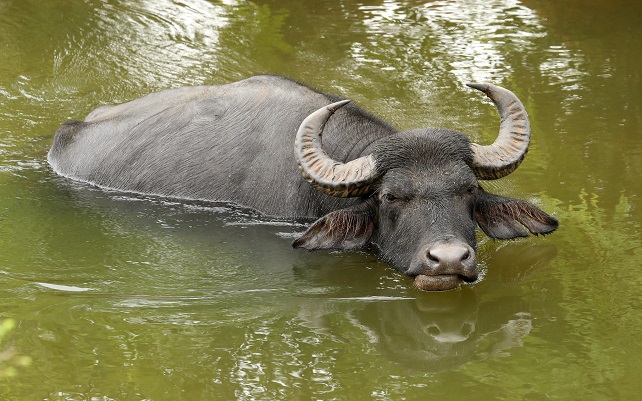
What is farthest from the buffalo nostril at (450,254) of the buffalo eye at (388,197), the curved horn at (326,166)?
the curved horn at (326,166)

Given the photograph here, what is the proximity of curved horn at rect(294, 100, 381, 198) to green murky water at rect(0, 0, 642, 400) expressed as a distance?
0.59 m

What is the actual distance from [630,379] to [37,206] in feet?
17.2

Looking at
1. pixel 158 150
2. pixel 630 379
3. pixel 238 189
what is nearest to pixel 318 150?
pixel 238 189

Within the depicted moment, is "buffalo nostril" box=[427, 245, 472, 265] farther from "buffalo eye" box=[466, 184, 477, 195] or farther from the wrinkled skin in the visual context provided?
"buffalo eye" box=[466, 184, 477, 195]

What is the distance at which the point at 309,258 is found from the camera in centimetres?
755

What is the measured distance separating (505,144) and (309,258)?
1.66 metres

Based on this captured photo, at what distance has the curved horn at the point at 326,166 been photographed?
720cm

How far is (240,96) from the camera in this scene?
895 centimetres

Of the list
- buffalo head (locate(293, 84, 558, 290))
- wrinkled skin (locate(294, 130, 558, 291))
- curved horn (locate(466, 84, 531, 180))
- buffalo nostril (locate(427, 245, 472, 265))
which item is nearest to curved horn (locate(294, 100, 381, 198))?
buffalo head (locate(293, 84, 558, 290))

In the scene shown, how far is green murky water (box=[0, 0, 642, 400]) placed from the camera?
5551 millimetres

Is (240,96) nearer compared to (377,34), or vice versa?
(240,96)

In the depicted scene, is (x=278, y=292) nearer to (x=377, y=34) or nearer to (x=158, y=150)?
(x=158, y=150)

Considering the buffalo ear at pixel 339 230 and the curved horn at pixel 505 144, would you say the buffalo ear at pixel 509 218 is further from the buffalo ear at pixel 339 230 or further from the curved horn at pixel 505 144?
the buffalo ear at pixel 339 230

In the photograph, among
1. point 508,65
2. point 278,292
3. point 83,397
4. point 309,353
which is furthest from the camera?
point 508,65
